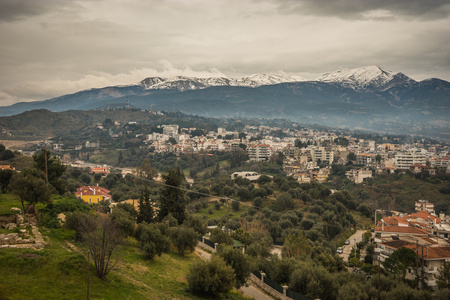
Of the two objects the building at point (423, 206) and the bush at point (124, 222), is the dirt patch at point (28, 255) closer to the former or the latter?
the bush at point (124, 222)

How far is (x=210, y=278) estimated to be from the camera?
586 inches

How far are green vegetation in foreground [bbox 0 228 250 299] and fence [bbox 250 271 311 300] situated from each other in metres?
2.22

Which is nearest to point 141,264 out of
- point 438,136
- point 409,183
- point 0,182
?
point 0,182

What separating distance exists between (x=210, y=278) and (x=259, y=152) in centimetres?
7439

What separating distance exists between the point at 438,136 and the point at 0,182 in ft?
643

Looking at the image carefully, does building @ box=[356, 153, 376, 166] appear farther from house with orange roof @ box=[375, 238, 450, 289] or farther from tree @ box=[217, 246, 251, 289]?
tree @ box=[217, 246, 251, 289]

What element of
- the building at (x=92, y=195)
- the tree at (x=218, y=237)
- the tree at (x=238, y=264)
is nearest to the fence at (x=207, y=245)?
the tree at (x=218, y=237)

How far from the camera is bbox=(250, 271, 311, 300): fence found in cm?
1700

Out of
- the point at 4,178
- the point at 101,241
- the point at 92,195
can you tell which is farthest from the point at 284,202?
the point at 101,241

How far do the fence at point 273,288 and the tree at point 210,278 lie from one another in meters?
3.33

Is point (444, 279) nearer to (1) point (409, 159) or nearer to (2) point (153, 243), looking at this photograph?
(2) point (153, 243)

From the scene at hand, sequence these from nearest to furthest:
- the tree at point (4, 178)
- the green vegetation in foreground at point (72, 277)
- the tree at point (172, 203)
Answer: the green vegetation in foreground at point (72, 277) < the tree at point (4, 178) < the tree at point (172, 203)

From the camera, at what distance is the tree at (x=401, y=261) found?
21.7m

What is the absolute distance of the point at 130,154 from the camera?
3585 inches
